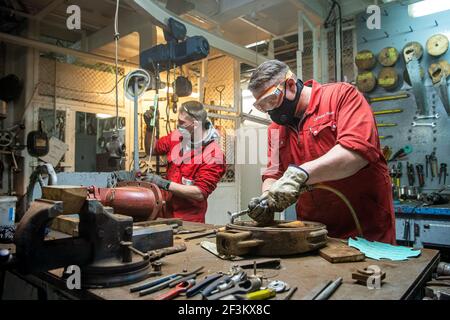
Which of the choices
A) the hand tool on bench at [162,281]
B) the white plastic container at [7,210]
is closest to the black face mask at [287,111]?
Result: the hand tool on bench at [162,281]

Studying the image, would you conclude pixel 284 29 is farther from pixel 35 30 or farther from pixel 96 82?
pixel 35 30

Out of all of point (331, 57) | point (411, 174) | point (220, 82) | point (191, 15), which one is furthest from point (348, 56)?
point (191, 15)

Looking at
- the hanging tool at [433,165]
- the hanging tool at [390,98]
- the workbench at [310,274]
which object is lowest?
the workbench at [310,274]

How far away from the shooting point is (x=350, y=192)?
169cm

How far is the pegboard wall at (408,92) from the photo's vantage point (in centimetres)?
371

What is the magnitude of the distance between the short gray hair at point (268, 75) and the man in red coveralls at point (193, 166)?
1096mm

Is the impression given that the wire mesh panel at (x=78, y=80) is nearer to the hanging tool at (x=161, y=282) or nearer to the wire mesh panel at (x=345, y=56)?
the wire mesh panel at (x=345, y=56)

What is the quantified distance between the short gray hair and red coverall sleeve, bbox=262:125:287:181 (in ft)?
1.35

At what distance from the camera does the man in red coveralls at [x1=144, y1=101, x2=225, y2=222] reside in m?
2.61

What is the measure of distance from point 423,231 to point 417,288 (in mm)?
2552

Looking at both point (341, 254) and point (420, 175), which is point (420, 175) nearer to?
point (420, 175)

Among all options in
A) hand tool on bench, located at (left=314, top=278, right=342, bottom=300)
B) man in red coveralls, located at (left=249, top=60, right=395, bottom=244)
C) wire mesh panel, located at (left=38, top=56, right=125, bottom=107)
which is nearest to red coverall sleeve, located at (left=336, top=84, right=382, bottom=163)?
man in red coveralls, located at (left=249, top=60, right=395, bottom=244)

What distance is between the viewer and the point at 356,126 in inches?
60.0

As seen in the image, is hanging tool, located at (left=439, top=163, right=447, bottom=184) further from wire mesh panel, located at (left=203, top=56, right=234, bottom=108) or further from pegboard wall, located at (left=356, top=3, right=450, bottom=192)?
wire mesh panel, located at (left=203, top=56, right=234, bottom=108)
